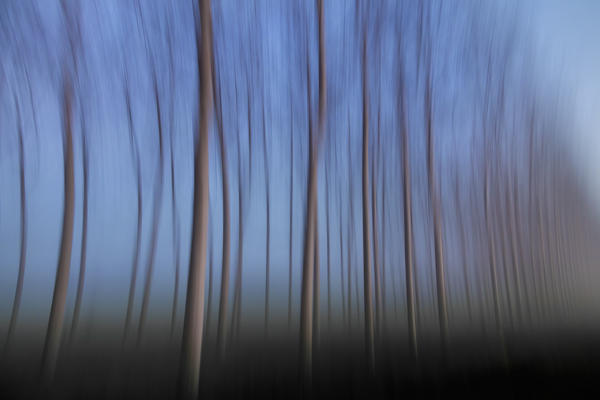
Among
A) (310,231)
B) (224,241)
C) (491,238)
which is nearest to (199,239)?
(310,231)

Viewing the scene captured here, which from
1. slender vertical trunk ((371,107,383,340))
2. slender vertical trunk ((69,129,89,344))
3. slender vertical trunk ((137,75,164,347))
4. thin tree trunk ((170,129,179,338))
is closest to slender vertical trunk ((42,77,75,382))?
slender vertical trunk ((69,129,89,344))

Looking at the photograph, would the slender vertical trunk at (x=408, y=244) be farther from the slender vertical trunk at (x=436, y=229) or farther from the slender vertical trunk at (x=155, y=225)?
the slender vertical trunk at (x=155, y=225)

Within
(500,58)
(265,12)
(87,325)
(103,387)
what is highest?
(500,58)

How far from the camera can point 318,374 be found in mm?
4809

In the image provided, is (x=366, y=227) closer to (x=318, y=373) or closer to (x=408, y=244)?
(x=408, y=244)

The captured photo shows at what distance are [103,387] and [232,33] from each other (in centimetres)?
557

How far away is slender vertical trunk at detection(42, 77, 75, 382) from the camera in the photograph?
518 cm

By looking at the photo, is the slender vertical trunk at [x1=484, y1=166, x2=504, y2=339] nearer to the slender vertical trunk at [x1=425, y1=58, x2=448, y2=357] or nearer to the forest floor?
the slender vertical trunk at [x1=425, y1=58, x2=448, y2=357]

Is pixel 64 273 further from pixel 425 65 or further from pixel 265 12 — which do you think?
pixel 425 65

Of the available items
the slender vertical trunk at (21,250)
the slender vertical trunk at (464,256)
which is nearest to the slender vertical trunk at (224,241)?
the slender vertical trunk at (21,250)

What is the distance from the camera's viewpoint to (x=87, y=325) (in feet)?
23.0

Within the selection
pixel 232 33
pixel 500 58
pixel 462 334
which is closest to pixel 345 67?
pixel 232 33

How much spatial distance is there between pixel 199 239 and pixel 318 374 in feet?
8.80

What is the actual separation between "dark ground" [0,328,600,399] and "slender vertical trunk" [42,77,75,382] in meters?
0.19
